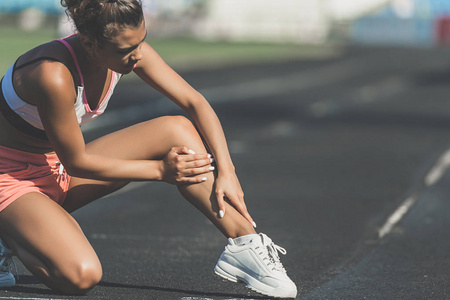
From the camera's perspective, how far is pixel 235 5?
52656 mm

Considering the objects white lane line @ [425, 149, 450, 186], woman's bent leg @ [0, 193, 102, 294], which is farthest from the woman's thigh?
white lane line @ [425, 149, 450, 186]

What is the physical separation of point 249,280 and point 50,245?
3.20 feet

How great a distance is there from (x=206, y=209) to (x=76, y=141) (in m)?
0.72

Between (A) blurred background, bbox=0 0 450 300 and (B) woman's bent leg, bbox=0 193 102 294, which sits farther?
(A) blurred background, bbox=0 0 450 300

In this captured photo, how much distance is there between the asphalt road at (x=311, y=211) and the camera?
183 inches

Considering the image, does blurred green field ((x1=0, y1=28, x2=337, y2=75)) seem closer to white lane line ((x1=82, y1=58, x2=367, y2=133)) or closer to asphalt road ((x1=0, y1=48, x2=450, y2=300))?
white lane line ((x1=82, y1=58, x2=367, y2=133))

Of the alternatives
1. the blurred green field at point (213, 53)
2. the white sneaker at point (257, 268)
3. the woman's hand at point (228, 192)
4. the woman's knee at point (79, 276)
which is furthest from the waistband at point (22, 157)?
the blurred green field at point (213, 53)

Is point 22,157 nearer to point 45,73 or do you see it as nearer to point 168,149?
point 45,73

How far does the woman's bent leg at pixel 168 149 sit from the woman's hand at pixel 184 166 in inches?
2.0

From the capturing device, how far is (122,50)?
12.7 feet

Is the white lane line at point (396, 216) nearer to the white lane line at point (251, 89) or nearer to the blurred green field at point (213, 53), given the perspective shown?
the white lane line at point (251, 89)

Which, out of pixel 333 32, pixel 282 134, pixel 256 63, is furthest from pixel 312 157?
pixel 333 32

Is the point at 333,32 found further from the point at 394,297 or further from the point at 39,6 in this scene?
the point at 394,297

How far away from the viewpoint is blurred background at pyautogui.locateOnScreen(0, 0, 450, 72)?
1764 inches
